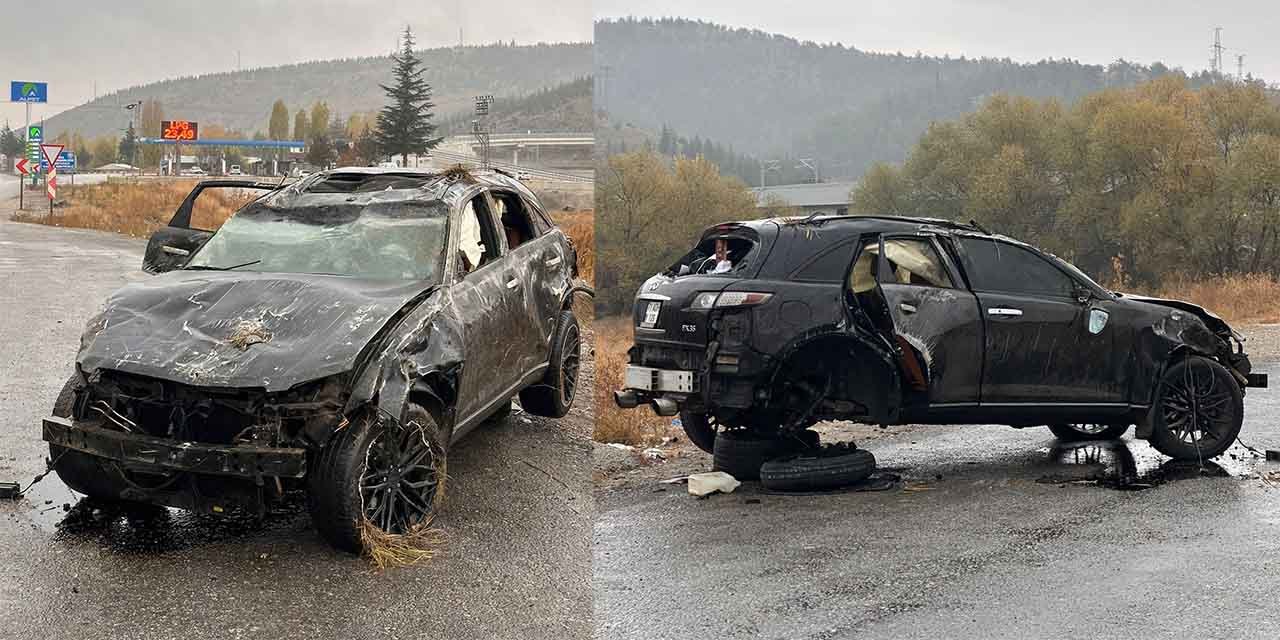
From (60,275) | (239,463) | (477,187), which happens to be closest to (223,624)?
(239,463)

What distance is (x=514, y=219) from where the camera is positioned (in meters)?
8.71

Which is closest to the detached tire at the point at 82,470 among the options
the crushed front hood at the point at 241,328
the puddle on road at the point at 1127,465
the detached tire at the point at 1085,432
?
the crushed front hood at the point at 241,328

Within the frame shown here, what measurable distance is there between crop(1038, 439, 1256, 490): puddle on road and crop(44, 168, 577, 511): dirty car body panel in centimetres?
384

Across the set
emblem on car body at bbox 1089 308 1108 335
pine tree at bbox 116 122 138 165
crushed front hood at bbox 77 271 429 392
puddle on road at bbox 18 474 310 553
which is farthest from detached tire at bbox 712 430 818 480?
pine tree at bbox 116 122 138 165

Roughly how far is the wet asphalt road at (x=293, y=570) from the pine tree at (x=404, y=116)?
69910mm

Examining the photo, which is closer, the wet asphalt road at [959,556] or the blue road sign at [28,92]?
the wet asphalt road at [959,556]

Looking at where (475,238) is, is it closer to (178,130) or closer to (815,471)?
(815,471)

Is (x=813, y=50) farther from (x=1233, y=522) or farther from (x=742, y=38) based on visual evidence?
(x=1233, y=522)

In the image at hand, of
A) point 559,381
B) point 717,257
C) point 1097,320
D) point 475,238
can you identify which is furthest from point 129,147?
point 1097,320

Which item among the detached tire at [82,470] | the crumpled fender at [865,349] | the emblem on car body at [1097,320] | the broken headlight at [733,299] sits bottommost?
the detached tire at [82,470]

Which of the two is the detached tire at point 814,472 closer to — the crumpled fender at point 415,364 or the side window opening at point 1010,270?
the side window opening at point 1010,270

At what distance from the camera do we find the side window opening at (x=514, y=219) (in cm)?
848

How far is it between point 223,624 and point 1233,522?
526 centimetres

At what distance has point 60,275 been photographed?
20312mm
